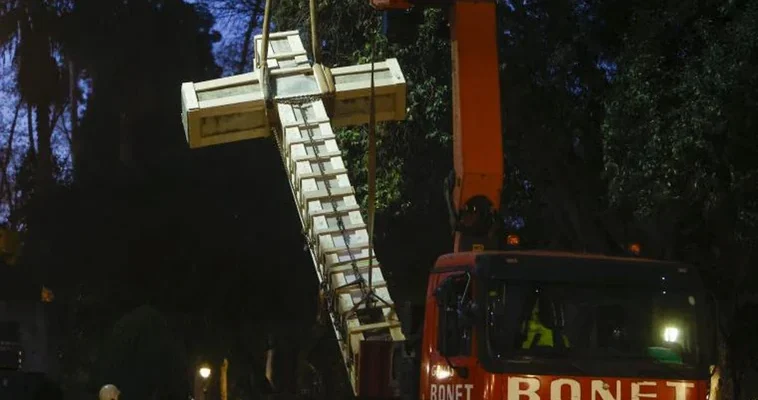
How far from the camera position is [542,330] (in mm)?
10562

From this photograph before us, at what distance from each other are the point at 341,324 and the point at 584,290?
526 cm

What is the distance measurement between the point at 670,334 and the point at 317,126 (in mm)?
7956

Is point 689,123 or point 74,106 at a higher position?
point 74,106

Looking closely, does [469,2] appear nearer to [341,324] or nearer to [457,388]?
[341,324]

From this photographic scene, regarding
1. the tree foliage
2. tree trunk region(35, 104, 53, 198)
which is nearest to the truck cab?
the tree foliage

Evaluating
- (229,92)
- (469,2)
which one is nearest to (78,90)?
(229,92)

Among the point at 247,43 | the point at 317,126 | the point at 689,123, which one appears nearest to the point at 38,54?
the point at 247,43

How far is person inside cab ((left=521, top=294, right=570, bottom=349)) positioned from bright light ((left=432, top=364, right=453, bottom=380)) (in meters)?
0.79

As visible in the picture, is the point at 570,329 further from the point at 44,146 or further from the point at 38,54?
the point at 44,146

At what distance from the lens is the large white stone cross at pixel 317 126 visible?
15.9m

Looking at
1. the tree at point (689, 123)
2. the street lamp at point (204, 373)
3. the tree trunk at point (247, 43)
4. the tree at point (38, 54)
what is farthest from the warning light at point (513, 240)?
the tree at point (38, 54)

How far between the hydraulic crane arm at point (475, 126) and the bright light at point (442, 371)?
2.04 meters

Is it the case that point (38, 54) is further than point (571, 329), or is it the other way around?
point (38, 54)

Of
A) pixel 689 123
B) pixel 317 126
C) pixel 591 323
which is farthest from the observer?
pixel 317 126
